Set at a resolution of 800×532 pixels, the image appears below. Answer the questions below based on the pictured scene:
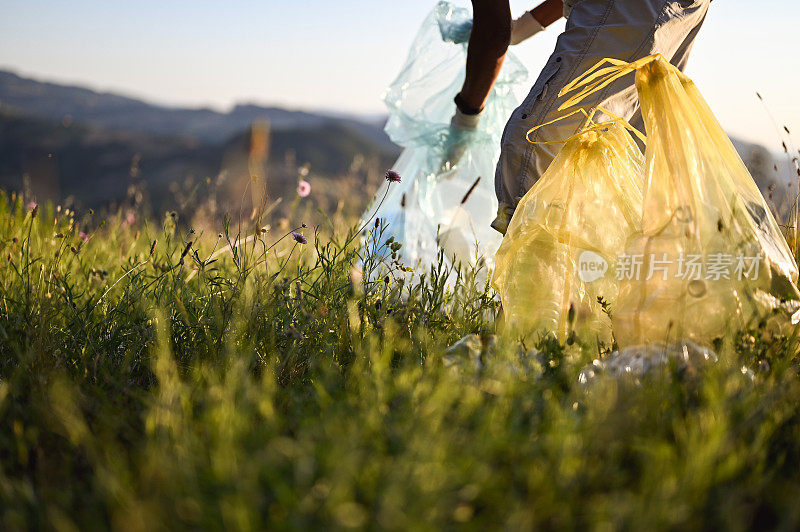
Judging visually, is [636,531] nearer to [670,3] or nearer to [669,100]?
[669,100]

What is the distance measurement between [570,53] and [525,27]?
653 mm

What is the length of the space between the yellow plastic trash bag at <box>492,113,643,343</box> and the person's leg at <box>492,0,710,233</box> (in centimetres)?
14

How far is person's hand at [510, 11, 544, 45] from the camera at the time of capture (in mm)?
2373

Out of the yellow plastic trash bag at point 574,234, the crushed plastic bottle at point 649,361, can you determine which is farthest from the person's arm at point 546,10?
the crushed plastic bottle at point 649,361

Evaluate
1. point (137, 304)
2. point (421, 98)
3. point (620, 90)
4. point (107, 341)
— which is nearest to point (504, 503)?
point (107, 341)

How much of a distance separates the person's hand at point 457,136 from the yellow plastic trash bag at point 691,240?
894mm

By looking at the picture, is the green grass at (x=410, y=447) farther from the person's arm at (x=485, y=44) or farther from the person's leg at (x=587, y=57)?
the person's arm at (x=485, y=44)

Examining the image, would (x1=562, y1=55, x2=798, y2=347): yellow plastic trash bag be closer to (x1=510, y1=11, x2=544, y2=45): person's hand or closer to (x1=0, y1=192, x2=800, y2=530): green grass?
(x1=0, y1=192, x2=800, y2=530): green grass

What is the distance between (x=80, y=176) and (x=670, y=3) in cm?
2655

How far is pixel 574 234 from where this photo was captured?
1.73 metres

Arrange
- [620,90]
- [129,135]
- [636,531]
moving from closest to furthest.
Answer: [636,531] → [620,90] → [129,135]

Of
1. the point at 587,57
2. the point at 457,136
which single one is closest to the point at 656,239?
the point at 587,57

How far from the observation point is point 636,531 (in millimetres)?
764
